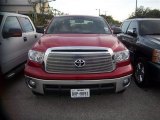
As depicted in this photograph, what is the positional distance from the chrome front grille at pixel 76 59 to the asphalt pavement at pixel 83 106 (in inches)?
17.5

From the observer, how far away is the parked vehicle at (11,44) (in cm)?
563

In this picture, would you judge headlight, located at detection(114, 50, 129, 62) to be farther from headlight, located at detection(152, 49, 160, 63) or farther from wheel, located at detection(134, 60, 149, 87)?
wheel, located at detection(134, 60, 149, 87)

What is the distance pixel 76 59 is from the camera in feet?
14.8

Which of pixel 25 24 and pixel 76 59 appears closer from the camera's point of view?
pixel 76 59

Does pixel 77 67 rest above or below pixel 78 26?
below

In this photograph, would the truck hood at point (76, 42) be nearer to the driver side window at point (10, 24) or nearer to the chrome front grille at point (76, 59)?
the chrome front grille at point (76, 59)

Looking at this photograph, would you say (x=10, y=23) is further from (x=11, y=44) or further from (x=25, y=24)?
(x=25, y=24)

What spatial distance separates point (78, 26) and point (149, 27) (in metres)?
2.02

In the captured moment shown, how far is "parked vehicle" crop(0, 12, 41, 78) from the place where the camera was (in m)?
5.63

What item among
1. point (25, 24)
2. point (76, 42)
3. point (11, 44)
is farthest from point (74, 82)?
point (25, 24)

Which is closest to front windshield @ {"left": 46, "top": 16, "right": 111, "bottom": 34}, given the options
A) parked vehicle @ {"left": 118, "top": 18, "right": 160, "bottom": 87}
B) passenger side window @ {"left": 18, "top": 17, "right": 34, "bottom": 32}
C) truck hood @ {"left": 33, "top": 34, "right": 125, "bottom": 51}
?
truck hood @ {"left": 33, "top": 34, "right": 125, "bottom": 51}

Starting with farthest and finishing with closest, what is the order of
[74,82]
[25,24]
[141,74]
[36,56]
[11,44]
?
[25,24] → [141,74] → [11,44] → [36,56] → [74,82]

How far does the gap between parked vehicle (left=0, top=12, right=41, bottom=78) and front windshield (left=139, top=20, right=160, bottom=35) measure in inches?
121

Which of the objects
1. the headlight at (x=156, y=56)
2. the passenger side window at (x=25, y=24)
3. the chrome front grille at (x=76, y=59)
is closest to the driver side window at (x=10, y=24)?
the passenger side window at (x=25, y=24)
